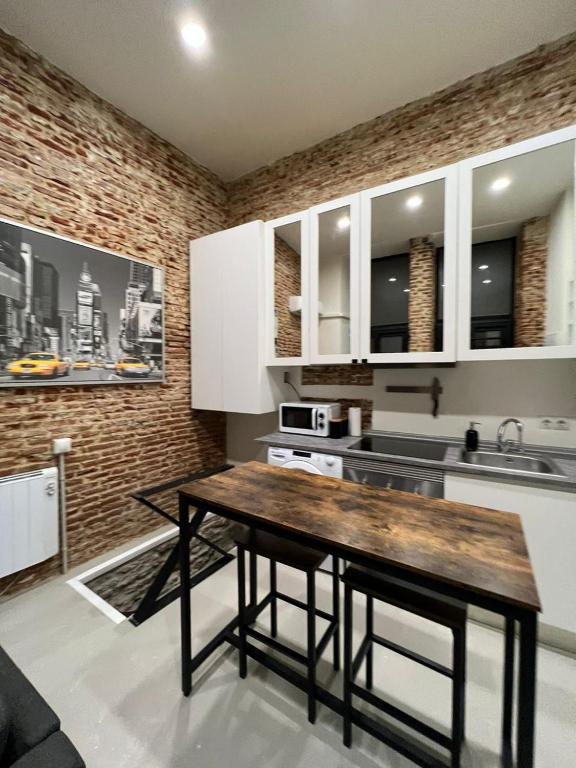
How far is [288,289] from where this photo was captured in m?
2.79

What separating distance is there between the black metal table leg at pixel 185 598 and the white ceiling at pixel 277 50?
2.91 m

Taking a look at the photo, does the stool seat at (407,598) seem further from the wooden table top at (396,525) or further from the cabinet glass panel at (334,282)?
the cabinet glass panel at (334,282)

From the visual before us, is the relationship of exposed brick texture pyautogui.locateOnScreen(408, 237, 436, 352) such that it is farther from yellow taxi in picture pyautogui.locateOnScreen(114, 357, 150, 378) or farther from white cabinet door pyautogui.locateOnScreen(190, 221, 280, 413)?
yellow taxi in picture pyautogui.locateOnScreen(114, 357, 150, 378)

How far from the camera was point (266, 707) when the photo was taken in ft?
4.75

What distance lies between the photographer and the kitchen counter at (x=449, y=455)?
170cm

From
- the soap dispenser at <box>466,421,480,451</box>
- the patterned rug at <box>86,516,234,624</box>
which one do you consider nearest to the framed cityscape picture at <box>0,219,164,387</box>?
the patterned rug at <box>86,516,234,624</box>

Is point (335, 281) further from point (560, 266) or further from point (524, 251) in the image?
point (560, 266)

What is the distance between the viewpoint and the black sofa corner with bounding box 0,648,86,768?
28.8 inches

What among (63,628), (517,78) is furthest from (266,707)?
(517,78)

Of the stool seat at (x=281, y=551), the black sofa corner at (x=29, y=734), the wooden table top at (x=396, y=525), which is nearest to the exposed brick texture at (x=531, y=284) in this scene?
the wooden table top at (x=396, y=525)

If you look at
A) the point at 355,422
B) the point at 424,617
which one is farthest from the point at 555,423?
the point at 424,617

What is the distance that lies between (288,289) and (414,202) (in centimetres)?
117

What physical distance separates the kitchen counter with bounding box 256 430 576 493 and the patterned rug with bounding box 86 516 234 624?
106 cm

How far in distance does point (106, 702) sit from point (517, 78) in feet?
14.8
